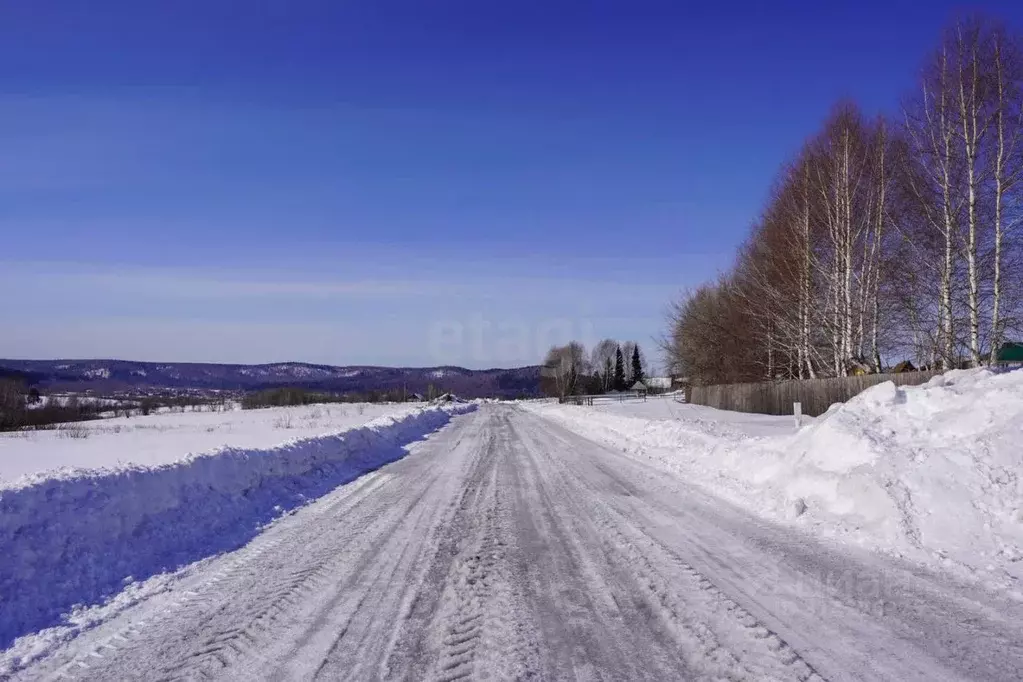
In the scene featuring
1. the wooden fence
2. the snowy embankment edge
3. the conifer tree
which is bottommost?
the snowy embankment edge

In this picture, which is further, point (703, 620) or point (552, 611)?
point (552, 611)

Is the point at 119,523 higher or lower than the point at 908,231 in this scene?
lower

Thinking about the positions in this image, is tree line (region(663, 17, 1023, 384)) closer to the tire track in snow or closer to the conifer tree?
the tire track in snow

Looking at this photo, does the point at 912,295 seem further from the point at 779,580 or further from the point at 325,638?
the point at 325,638

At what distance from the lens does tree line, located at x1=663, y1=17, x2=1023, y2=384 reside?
56.5ft

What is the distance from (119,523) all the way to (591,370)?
125 meters

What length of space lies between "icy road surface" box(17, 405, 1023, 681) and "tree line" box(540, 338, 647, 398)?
329 ft

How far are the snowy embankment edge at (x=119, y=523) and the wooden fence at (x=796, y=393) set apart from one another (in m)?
15.1

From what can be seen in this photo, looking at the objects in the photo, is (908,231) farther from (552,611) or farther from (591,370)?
(591,370)

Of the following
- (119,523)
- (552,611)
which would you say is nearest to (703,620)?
(552,611)

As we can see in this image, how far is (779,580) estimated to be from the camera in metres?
5.86

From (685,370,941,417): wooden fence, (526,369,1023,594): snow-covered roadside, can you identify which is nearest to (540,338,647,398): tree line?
(685,370,941,417): wooden fence

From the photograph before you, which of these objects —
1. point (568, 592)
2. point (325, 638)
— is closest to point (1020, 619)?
point (568, 592)

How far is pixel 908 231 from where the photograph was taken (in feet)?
72.0
